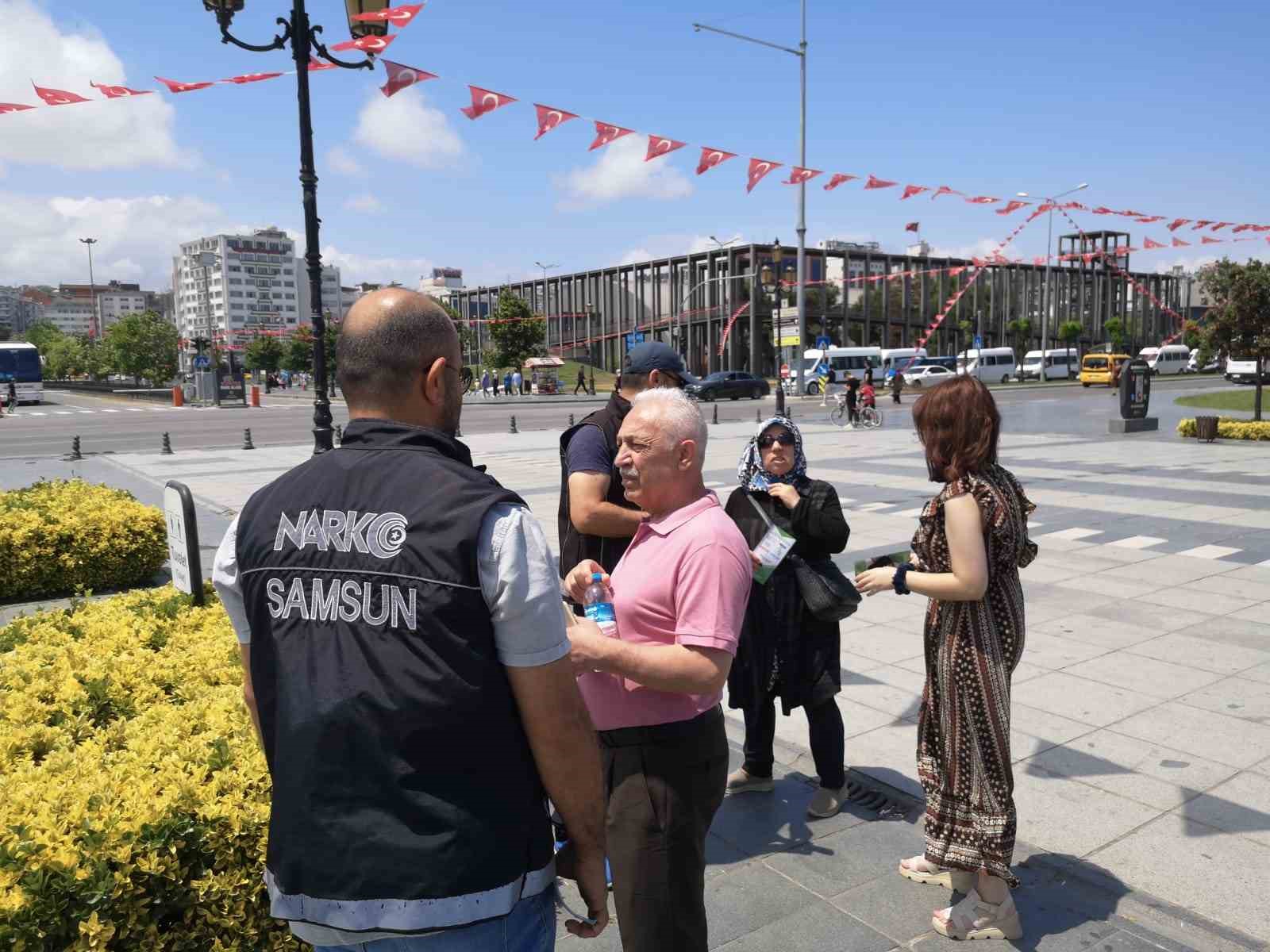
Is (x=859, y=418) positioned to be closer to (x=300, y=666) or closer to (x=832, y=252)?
(x=300, y=666)

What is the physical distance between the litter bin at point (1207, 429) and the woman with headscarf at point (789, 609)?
61.7 feet

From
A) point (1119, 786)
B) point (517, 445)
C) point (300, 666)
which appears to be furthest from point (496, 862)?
point (517, 445)

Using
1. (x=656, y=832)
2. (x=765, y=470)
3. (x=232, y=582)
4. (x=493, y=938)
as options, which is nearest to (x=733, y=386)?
(x=765, y=470)

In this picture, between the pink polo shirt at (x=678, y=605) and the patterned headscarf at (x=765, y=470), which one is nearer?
the pink polo shirt at (x=678, y=605)

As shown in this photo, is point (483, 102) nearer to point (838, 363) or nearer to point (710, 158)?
point (710, 158)

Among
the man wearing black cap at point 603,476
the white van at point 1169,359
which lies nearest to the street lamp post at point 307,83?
the man wearing black cap at point 603,476

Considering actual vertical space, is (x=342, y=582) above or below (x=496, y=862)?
above

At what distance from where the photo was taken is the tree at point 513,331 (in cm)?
5631

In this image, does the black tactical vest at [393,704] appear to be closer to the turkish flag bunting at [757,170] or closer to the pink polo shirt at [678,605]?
the pink polo shirt at [678,605]

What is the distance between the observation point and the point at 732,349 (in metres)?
73.4

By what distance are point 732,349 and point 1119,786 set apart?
231 feet

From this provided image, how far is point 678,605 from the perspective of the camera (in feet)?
7.53

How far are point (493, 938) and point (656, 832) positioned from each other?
0.70 meters

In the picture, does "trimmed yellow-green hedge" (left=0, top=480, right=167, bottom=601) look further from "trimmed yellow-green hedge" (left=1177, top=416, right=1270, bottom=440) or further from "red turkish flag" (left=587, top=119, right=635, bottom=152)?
"trimmed yellow-green hedge" (left=1177, top=416, right=1270, bottom=440)
